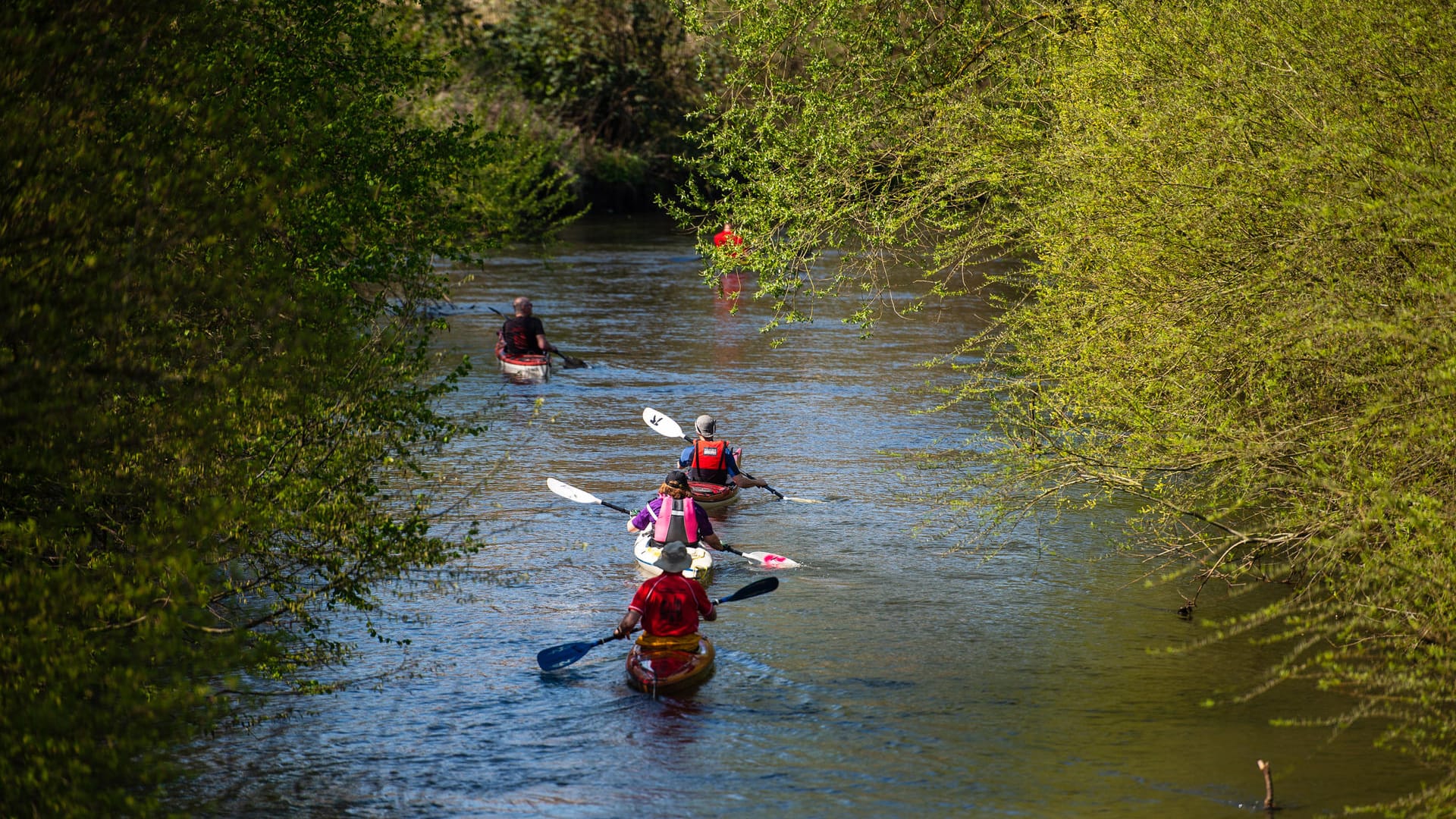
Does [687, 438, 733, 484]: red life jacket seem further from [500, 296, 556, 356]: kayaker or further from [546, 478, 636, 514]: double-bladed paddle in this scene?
[500, 296, 556, 356]: kayaker

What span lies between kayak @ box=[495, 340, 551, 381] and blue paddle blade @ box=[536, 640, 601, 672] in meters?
13.9

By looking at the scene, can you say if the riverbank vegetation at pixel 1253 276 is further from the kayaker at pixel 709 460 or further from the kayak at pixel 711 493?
the kayak at pixel 711 493

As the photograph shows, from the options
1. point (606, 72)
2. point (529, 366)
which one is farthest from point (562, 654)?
point (606, 72)

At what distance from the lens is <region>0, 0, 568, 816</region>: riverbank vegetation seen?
6410 millimetres

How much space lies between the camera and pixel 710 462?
54.2 ft

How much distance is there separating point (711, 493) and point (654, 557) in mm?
2931

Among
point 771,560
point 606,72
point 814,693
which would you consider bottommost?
point 814,693

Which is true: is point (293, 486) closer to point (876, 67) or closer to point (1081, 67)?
point (1081, 67)

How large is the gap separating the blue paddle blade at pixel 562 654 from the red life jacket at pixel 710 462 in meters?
5.34

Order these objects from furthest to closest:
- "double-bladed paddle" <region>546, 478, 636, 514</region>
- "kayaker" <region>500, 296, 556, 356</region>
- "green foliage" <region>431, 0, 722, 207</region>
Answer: "green foliage" <region>431, 0, 722, 207</region>, "kayaker" <region>500, 296, 556, 356</region>, "double-bladed paddle" <region>546, 478, 636, 514</region>

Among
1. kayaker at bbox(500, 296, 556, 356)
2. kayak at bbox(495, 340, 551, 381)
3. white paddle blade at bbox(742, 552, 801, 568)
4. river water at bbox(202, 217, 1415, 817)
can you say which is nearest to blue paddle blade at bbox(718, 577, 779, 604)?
river water at bbox(202, 217, 1415, 817)

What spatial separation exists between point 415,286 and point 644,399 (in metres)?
11.2

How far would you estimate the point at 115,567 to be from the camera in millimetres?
7387

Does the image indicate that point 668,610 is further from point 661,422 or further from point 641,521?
point 661,422
